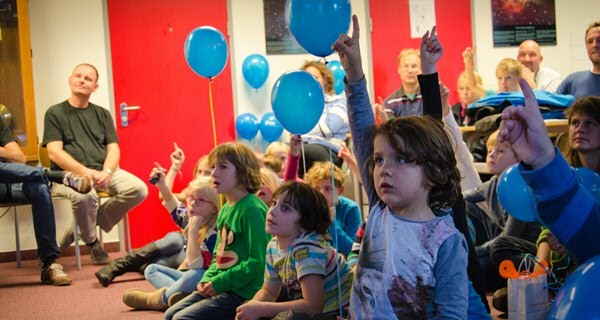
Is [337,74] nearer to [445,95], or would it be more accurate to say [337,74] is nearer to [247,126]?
[247,126]

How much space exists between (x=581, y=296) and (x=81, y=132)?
4.83 metres

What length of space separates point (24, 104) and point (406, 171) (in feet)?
15.2

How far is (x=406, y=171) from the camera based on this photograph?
5.28ft

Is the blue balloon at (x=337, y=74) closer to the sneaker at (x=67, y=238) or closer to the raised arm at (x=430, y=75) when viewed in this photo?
the sneaker at (x=67, y=238)

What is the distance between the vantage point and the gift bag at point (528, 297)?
2615 millimetres

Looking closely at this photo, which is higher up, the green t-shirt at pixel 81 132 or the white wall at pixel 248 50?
the white wall at pixel 248 50

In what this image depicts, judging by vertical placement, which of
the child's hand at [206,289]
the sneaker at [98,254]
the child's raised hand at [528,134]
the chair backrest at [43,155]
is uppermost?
the child's raised hand at [528,134]

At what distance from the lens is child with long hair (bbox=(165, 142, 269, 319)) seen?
2.88m

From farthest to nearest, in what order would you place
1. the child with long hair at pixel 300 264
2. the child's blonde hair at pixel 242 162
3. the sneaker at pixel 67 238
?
the sneaker at pixel 67 238 < the child's blonde hair at pixel 242 162 < the child with long hair at pixel 300 264

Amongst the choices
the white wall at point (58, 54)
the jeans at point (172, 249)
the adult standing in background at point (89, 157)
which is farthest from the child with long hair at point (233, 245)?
the white wall at point (58, 54)

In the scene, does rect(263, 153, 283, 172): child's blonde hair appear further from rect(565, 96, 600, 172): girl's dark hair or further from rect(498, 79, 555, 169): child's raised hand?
rect(498, 79, 555, 169): child's raised hand

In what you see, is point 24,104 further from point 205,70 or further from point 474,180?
point 474,180

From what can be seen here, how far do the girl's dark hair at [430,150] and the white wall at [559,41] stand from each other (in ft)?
18.5

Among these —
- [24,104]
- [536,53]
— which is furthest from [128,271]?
[536,53]
